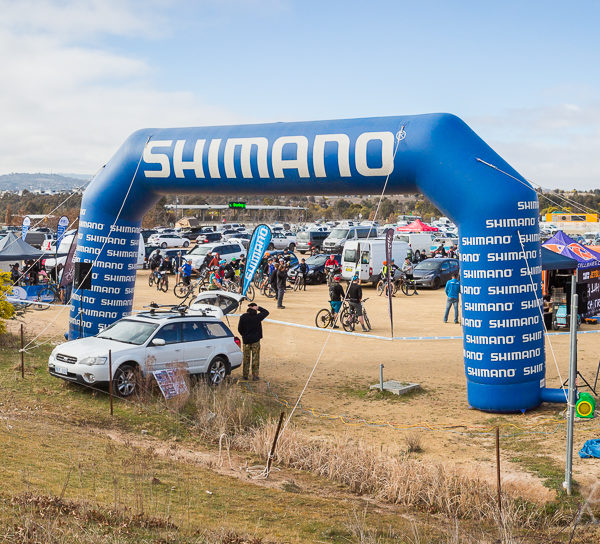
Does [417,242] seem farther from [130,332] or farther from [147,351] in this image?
[147,351]

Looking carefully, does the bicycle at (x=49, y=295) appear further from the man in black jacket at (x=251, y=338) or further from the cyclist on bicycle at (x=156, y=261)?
the man in black jacket at (x=251, y=338)

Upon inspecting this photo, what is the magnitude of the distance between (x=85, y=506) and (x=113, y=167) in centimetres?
1124

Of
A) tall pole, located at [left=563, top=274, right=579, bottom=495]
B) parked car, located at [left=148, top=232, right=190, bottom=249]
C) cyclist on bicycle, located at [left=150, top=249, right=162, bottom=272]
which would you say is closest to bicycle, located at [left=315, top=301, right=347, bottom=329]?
tall pole, located at [left=563, top=274, right=579, bottom=495]

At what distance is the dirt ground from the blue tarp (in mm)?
108

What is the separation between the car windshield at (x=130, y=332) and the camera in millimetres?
14016

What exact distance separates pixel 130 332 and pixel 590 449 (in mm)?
8694

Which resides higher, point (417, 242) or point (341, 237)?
point (341, 237)

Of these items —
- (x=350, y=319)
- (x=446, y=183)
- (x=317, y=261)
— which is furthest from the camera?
(x=317, y=261)

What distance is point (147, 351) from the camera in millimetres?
13750

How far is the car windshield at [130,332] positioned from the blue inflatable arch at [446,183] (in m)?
3.43

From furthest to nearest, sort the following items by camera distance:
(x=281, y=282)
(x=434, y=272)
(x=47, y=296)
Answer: (x=434, y=272) → (x=281, y=282) → (x=47, y=296)

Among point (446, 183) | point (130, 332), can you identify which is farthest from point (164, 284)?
point (446, 183)

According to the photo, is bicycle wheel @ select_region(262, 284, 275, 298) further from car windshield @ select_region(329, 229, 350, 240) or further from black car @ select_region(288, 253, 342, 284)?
car windshield @ select_region(329, 229, 350, 240)

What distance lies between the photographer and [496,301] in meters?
13.0
